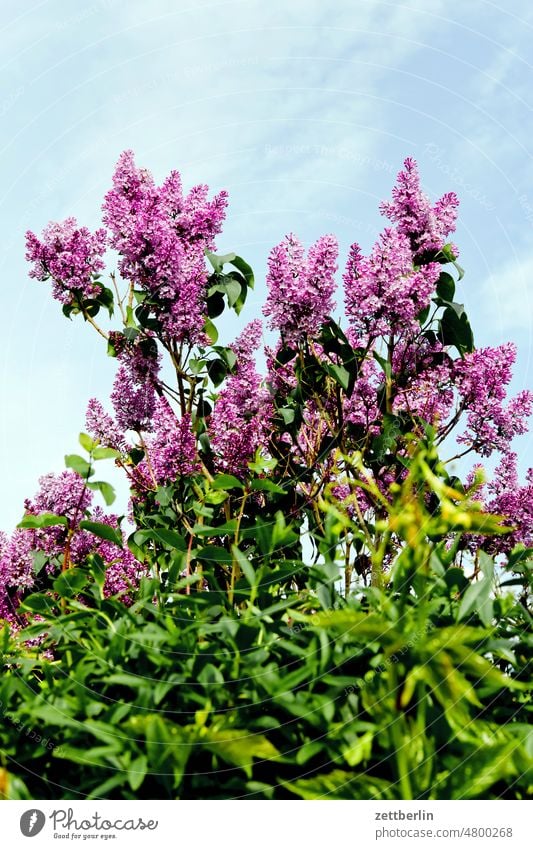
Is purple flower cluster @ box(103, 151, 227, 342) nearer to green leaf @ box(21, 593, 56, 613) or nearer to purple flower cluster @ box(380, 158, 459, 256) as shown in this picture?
purple flower cluster @ box(380, 158, 459, 256)

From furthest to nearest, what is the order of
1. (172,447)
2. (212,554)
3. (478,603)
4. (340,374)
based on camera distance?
(340,374) < (172,447) < (212,554) < (478,603)

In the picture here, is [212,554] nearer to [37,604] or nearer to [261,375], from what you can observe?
[37,604]

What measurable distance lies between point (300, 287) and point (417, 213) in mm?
696

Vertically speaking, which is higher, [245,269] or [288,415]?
[245,269]

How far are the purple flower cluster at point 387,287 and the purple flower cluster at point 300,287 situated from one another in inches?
4.1

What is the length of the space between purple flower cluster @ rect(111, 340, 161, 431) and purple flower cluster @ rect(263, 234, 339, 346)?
1.94 feet

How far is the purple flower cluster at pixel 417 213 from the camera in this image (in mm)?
3285

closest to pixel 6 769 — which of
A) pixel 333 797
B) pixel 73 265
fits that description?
pixel 333 797

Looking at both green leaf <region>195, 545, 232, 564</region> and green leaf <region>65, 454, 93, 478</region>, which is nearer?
green leaf <region>65, 454, 93, 478</region>

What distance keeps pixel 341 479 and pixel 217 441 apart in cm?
52

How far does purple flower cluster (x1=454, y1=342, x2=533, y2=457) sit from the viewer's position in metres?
3.38

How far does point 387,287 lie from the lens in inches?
118

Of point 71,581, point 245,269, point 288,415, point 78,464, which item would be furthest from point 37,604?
point 245,269
